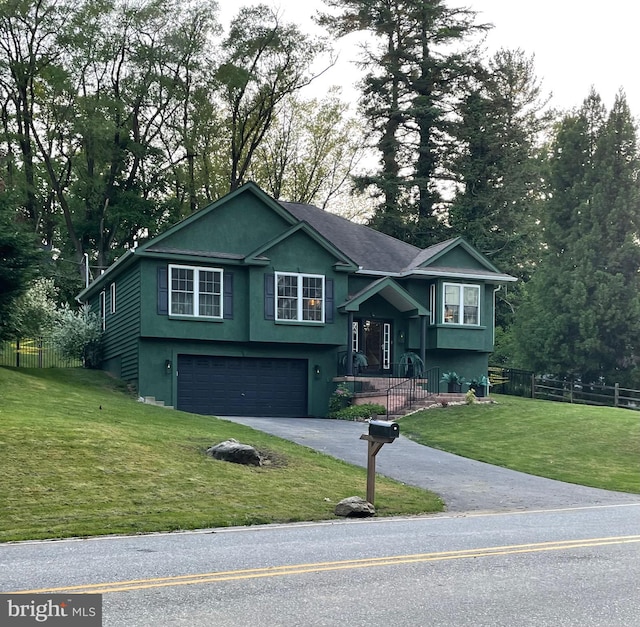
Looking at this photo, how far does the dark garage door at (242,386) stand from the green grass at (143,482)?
9.21m

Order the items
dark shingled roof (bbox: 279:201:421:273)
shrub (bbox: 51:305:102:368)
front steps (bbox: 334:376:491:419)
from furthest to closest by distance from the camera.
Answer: shrub (bbox: 51:305:102:368) < dark shingled roof (bbox: 279:201:421:273) < front steps (bbox: 334:376:491:419)

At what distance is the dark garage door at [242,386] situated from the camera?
29547mm

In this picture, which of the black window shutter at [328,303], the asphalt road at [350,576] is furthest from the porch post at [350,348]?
the asphalt road at [350,576]

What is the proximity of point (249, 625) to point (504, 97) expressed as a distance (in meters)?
48.5

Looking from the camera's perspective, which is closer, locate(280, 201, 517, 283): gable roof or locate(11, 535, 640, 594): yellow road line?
locate(11, 535, 640, 594): yellow road line

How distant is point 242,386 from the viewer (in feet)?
99.3

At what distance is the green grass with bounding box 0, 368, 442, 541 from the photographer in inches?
470

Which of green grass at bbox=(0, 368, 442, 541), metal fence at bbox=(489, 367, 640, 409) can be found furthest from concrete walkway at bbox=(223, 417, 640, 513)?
metal fence at bbox=(489, 367, 640, 409)

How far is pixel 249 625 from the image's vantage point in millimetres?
6109

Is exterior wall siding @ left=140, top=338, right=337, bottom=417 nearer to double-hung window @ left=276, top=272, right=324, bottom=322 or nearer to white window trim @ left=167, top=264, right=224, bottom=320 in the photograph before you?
white window trim @ left=167, top=264, right=224, bottom=320

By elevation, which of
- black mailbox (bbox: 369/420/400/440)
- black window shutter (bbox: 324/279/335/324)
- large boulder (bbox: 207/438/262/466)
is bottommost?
large boulder (bbox: 207/438/262/466)

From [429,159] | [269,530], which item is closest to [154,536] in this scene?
[269,530]

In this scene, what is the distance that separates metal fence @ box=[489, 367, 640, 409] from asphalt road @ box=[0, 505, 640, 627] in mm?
30248

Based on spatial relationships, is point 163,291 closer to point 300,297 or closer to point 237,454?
point 300,297
